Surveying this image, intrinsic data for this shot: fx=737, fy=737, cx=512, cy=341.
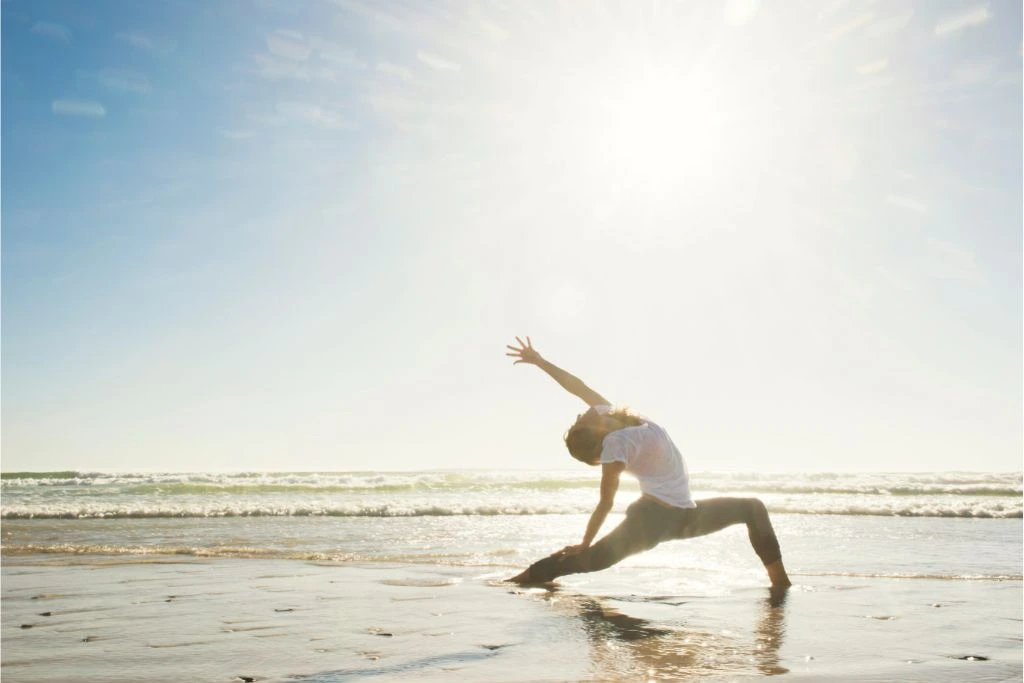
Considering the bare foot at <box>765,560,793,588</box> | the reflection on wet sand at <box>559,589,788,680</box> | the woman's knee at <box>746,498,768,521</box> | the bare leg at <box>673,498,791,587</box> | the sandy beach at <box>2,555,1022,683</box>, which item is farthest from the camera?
the bare foot at <box>765,560,793,588</box>

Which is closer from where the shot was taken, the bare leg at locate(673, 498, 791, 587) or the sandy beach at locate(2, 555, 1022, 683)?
the sandy beach at locate(2, 555, 1022, 683)

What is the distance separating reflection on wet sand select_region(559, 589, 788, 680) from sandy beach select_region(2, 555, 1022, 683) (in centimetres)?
2

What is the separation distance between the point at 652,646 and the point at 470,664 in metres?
1.07

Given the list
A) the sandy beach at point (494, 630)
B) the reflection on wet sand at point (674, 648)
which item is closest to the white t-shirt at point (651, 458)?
the sandy beach at point (494, 630)

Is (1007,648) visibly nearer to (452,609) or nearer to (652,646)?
(652,646)

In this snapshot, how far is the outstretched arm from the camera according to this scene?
659 cm

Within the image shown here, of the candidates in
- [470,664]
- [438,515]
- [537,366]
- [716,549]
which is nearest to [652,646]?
[470,664]

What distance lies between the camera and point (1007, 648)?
4.32 metres

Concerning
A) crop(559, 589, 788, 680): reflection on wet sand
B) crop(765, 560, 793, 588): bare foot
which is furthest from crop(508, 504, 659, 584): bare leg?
crop(765, 560, 793, 588): bare foot

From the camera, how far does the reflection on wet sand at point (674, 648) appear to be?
3609mm

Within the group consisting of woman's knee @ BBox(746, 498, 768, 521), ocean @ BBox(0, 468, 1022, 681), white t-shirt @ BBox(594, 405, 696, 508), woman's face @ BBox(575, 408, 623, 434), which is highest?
woman's face @ BBox(575, 408, 623, 434)

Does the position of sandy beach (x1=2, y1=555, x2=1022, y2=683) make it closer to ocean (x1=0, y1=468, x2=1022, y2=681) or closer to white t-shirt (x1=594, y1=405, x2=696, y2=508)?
ocean (x1=0, y1=468, x2=1022, y2=681)

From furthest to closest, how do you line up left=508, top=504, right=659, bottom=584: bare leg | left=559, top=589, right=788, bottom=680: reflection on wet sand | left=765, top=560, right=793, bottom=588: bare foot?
left=765, top=560, right=793, bottom=588: bare foot
left=508, top=504, right=659, bottom=584: bare leg
left=559, top=589, right=788, bottom=680: reflection on wet sand

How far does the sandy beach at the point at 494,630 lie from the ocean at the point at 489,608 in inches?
0.9
